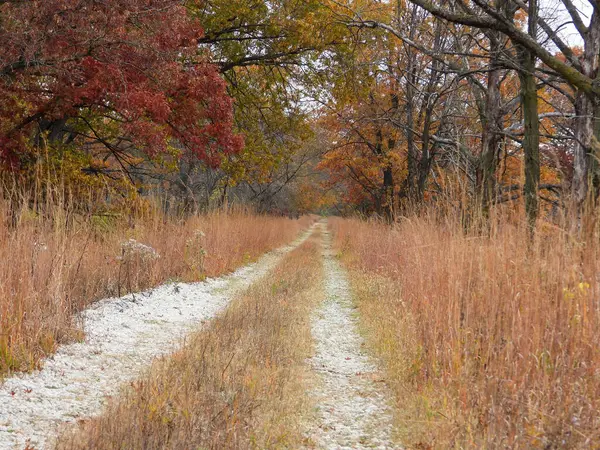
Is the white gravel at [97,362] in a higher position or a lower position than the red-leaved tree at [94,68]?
lower

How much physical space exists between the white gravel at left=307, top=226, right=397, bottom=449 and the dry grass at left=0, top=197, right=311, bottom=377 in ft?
7.41

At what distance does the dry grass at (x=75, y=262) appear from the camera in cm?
367

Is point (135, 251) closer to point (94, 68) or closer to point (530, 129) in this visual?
point (94, 68)

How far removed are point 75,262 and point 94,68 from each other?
3525mm

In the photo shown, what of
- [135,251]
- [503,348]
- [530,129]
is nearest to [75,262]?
[135,251]

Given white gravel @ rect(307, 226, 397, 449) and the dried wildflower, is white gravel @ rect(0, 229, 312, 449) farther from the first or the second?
white gravel @ rect(307, 226, 397, 449)

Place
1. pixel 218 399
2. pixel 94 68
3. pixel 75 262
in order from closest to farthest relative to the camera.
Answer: pixel 218 399, pixel 75 262, pixel 94 68

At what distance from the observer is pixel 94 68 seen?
696 cm

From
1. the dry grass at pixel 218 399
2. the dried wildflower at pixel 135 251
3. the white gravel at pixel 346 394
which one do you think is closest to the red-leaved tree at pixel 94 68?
the dried wildflower at pixel 135 251

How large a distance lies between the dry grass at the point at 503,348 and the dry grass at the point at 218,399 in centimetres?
86

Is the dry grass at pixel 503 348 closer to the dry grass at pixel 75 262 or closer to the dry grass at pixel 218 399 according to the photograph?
the dry grass at pixel 218 399

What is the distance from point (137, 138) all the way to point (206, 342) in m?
5.10

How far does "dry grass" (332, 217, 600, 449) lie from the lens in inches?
97.0

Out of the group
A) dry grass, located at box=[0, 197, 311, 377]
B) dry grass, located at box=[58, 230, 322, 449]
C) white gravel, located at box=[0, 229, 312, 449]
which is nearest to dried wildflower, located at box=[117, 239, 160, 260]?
dry grass, located at box=[0, 197, 311, 377]
